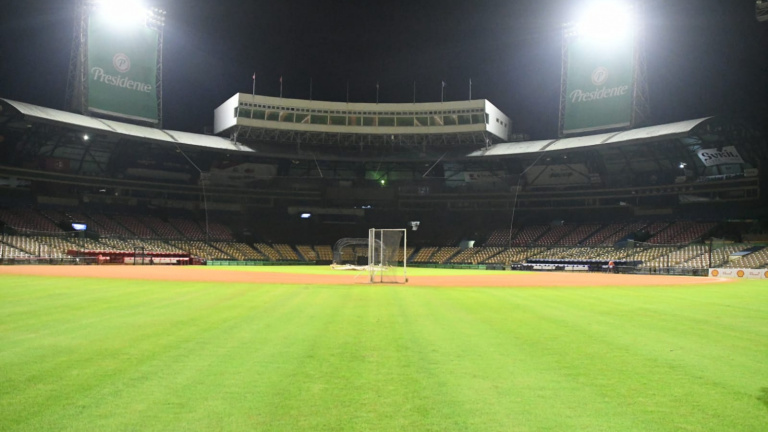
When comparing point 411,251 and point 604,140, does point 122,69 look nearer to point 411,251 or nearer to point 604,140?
point 411,251

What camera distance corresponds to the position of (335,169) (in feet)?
236

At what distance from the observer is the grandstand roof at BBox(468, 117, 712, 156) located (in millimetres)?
46438

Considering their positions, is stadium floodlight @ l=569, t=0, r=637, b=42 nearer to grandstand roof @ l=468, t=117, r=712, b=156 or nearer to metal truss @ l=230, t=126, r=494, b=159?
grandstand roof @ l=468, t=117, r=712, b=156

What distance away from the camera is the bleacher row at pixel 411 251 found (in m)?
43.9

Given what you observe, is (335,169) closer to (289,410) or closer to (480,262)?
(480,262)

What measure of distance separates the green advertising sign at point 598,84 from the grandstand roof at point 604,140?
1467 mm

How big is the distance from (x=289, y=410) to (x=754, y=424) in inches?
157

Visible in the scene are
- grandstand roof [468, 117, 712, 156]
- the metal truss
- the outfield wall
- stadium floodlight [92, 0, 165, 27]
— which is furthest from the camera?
the metal truss

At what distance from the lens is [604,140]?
5328 cm

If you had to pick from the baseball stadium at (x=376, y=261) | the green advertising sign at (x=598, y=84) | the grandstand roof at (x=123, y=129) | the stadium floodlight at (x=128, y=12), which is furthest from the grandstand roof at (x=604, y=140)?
the stadium floodlight at (x=128, y=12)

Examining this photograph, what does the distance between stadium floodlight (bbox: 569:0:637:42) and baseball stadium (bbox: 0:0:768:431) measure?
6.41 ft

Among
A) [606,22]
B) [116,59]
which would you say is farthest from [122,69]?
[606,22]

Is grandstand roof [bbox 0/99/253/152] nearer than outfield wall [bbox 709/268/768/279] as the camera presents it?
No

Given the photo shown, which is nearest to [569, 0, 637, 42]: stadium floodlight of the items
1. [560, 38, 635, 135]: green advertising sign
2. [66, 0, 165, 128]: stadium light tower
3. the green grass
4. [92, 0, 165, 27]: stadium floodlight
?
[560, 38, 635, 135]: green advertising sign
